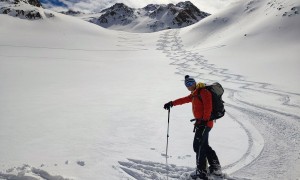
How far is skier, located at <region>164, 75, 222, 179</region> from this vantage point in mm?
6293

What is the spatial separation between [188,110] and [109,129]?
4.05m

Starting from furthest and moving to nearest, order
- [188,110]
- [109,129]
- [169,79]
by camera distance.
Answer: [169,79]
[188,110]
[109,129]

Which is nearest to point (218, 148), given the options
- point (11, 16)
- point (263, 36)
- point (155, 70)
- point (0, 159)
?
point (0, 159)

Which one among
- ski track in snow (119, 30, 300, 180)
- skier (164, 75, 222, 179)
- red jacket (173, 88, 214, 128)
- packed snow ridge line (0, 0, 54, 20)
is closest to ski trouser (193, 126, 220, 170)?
skier (164, 75, 222, 179)

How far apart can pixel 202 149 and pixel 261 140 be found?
3.38m

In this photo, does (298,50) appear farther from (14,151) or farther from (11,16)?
(11,16)

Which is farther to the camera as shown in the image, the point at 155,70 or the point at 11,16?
the point at 11,16

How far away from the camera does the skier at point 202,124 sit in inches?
248

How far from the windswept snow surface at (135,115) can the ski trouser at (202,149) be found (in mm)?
567

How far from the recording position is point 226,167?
7625 millimetres

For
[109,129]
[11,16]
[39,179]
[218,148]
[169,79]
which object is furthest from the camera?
[11,16]

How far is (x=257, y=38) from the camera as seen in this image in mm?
34719

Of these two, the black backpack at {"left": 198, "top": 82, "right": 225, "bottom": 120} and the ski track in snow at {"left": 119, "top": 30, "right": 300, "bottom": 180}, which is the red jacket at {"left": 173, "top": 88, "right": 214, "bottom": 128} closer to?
the black backpack at {"left": 198, "top": 82, "right": 225, "bottom": 120}

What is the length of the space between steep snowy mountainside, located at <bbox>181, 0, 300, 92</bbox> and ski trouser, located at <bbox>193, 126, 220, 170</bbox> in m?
10.9
